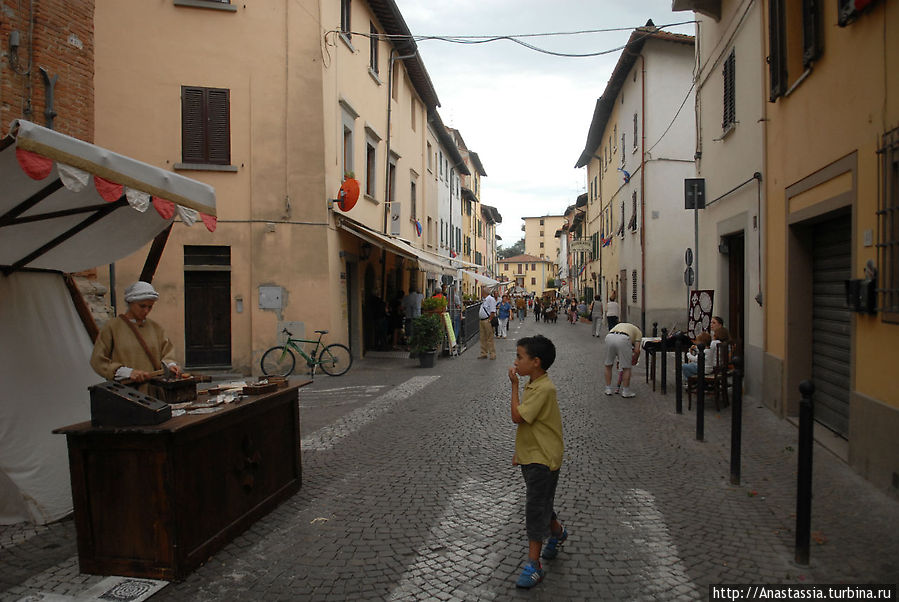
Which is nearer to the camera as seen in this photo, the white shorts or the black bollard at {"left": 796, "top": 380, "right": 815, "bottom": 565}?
the black bollard at {"left": 796, "top": 380, "right": 815, "bottom": 565}

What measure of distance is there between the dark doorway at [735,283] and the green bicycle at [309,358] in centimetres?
769

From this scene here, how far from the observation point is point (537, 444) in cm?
385

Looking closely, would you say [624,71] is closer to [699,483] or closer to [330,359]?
[330,359]

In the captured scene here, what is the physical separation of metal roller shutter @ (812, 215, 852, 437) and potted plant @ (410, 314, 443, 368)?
851cm

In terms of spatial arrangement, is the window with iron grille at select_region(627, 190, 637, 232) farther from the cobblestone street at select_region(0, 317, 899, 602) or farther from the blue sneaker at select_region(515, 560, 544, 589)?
the blue sneaker at select_region(515, 560, 544, 589)

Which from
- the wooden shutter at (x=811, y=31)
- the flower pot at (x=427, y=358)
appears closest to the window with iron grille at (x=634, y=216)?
the flower pot at (x=427, y=358)

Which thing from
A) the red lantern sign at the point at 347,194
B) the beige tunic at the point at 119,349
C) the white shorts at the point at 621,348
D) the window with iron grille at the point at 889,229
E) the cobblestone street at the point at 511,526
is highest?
the red lantern sign at the point at 347,194

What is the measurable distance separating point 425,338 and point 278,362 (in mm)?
3421

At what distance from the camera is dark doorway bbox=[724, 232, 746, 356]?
38.0ft

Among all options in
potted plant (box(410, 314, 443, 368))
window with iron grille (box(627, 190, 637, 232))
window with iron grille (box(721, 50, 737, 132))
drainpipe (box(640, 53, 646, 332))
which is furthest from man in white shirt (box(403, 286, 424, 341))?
window with iron grille (box(627, 190, 637, 232))

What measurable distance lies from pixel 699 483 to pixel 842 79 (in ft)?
13.6

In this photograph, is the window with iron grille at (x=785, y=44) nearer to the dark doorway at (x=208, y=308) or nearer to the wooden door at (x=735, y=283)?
the wooden door at (x=735, y=283)

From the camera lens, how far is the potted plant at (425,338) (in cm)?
1484

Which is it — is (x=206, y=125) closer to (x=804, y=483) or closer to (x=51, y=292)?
(x=51, y=292)
